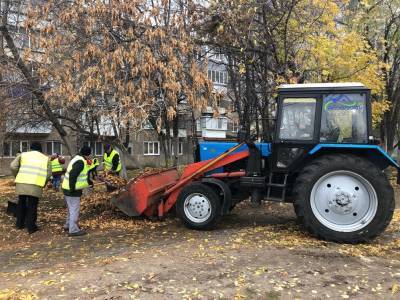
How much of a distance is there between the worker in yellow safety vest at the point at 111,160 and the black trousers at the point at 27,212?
353cm

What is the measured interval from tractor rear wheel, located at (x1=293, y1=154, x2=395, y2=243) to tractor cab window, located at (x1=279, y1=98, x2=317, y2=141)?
1.93 feet

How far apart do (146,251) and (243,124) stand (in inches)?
377

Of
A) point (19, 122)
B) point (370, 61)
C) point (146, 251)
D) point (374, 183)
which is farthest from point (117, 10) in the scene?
point (370, 61)

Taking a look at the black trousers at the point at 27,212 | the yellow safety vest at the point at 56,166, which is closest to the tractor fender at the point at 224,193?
the black trousers at the point at 27,212

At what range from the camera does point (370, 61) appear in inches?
561

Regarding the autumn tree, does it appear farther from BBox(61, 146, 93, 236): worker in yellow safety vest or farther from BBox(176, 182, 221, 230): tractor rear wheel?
BBox(176, 182, 221, 230): tractor rear wheel

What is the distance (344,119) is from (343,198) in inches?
50.9

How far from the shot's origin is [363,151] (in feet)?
24.0

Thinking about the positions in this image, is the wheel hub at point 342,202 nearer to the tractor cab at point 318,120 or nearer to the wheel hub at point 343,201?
→ the wheel hub at point 343,201

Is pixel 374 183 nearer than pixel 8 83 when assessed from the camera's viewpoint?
Yes

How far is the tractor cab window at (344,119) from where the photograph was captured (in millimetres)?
7281

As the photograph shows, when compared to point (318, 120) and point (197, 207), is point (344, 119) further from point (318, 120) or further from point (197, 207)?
point (197, 207)

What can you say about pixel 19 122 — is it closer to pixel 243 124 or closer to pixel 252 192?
pixel 243 124

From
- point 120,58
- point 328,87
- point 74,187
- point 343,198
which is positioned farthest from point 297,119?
point 74,187
